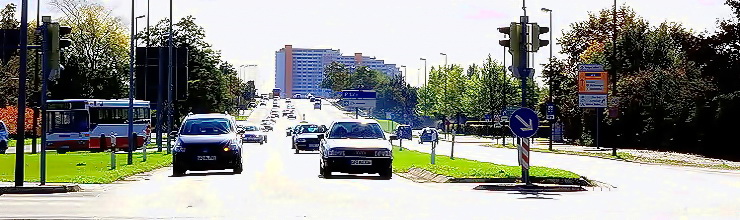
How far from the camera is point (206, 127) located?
98.5 ft

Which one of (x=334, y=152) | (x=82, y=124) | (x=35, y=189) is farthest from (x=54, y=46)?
(x=82, y=124)

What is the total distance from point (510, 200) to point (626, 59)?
55.7 meters

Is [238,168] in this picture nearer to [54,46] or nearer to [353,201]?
[54,46]

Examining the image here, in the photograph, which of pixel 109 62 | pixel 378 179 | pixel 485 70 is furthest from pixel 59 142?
pixel 485 70

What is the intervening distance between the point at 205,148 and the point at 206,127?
4.20 feet

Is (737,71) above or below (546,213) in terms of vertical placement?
above

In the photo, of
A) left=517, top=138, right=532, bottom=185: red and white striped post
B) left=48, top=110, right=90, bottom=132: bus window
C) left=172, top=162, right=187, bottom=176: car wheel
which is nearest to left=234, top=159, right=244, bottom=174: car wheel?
left=172, top=162, right=187, bottom=176: car wheel

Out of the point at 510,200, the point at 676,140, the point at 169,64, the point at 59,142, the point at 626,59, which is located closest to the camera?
the point at 510,200

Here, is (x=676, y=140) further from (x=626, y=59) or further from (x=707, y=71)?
(x=626, y=59)

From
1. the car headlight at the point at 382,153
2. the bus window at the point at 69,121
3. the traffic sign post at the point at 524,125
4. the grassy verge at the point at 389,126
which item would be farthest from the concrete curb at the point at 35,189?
the grassy verge at the point at 389,126

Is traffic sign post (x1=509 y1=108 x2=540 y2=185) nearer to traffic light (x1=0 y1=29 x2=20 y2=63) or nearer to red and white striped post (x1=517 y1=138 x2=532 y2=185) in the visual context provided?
red and white striped post (x1=517 y1=138 x2=532 y2=185)

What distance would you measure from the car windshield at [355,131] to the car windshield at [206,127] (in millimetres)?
3190

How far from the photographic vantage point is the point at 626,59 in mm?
73562

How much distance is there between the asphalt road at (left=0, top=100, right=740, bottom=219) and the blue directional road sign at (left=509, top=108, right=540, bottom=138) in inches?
65.9
